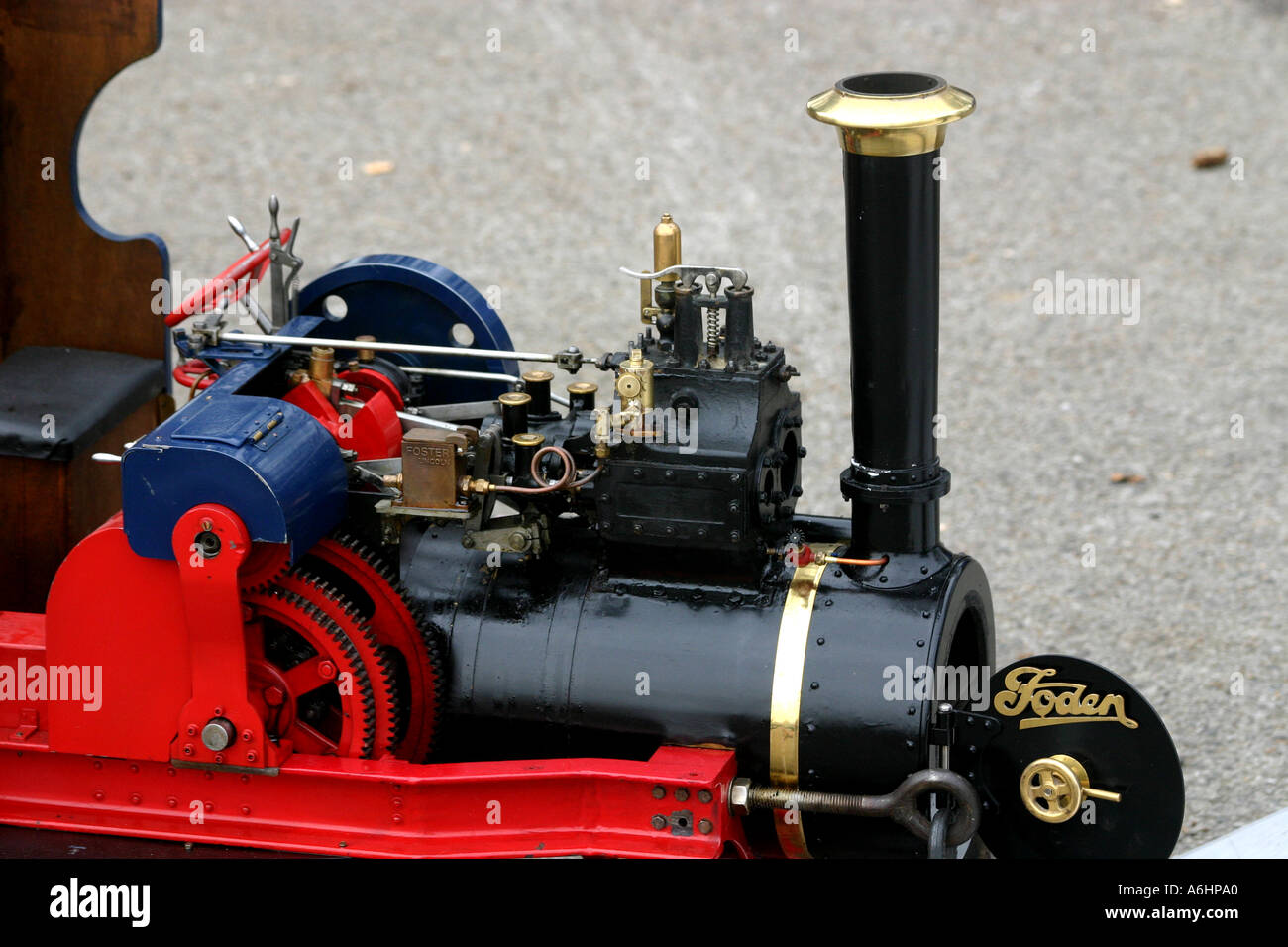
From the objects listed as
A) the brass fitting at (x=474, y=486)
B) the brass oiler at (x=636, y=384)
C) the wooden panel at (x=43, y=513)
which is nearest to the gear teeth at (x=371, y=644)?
the brass fitting at (x=474, y=486)

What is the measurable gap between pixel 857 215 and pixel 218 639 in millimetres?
1978

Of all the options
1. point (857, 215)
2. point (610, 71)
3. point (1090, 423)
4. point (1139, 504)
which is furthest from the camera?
point (610, 71)

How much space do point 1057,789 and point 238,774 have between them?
2191 millimetres

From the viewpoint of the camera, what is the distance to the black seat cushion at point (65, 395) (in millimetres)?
5832

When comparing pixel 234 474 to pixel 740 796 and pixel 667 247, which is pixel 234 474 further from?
pixel 740 796

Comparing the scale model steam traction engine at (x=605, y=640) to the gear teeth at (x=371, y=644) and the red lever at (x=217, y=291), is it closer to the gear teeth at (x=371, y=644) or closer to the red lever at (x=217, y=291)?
the gear teeth at (x=371, y=644)

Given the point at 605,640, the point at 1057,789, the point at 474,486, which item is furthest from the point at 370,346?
the point at 1057,789

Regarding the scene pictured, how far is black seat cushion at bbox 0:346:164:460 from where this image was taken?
583cm

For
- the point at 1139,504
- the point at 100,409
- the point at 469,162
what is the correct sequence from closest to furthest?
the point at 100,409, the point at 1139,504, the point at 469,162

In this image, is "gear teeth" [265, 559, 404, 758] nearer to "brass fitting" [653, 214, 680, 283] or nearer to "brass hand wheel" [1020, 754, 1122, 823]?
"brass fitting" [653, 214, 680, 283]

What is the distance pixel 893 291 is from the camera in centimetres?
488
